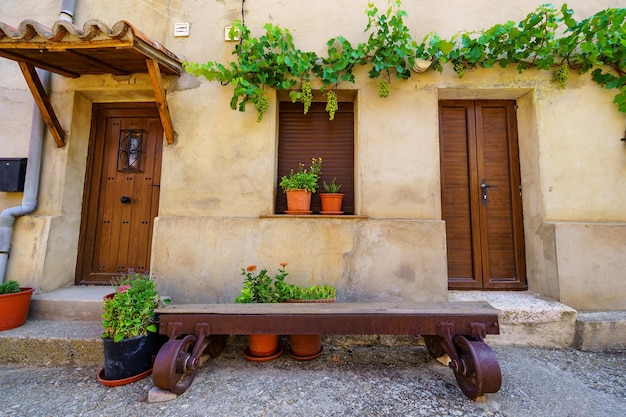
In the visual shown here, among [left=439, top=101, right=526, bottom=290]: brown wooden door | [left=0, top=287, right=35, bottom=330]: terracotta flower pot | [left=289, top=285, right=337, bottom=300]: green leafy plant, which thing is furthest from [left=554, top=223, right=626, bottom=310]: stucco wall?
[left=0, top=287, right=35, bottom=330]: terracotta flower pot

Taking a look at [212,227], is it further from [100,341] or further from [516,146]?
[516,146]

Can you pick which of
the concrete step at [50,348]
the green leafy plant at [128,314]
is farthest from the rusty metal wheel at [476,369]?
the concrete step at [50,348]

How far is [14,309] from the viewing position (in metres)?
2.88

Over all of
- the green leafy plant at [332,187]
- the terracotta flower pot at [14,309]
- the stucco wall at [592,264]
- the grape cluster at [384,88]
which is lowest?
the terracotta flower pot at [14,309]

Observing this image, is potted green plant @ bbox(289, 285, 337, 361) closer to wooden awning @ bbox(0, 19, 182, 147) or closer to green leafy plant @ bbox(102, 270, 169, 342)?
green leafy plant @ bbox(102, 270, 169, 342)

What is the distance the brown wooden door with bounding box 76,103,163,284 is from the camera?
3848 millimetres

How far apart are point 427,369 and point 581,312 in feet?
6.47

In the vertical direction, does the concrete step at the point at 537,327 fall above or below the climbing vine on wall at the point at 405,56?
below

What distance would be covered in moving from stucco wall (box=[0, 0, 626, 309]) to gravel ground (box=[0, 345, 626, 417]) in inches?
28.4

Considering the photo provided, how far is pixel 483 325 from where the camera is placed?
7.47ft

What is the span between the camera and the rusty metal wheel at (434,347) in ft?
8.55

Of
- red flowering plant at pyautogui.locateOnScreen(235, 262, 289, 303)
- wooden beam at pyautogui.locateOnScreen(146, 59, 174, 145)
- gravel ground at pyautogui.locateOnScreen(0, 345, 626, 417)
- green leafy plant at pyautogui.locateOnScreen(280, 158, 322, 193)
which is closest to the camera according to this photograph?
gravel ground at pyautogui.locateOnScreen(0, 345, 626, 417)

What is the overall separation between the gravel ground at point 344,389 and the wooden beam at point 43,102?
8.45ft

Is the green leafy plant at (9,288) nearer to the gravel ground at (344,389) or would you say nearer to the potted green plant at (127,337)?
the gravel ground at (344,389)
